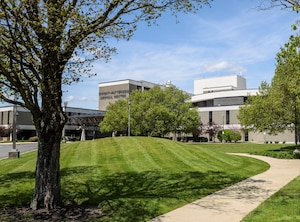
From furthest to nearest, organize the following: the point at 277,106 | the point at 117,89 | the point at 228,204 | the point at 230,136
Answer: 1. the point at 117,89
2. the point at 230,136
3. the point at 277,106
4. the point at 228,204

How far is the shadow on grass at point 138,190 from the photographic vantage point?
788cm

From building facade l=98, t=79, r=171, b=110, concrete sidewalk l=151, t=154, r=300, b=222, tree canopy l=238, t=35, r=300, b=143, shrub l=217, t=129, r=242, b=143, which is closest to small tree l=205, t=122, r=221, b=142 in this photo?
shrub l=217, t=129, r=242, b=143

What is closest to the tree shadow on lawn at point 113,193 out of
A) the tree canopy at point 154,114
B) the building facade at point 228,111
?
the tree canopy at point 154,114

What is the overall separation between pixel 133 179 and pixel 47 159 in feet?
15.8

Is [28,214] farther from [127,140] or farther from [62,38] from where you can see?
[127,140]

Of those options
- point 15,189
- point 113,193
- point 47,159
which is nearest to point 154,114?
point 15,189

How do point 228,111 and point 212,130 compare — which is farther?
point 228,111

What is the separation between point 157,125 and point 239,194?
43430 millimetres

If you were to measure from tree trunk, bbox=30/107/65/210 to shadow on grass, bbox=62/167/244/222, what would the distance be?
109cm

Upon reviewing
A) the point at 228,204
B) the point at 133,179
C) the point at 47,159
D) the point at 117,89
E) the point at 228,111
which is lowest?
the point at 228,204

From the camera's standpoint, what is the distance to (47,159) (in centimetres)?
782

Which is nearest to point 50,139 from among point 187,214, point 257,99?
point 187,214

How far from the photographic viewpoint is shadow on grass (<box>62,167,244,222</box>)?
310 inches

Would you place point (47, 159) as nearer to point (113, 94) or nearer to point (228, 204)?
point (228, 204)
